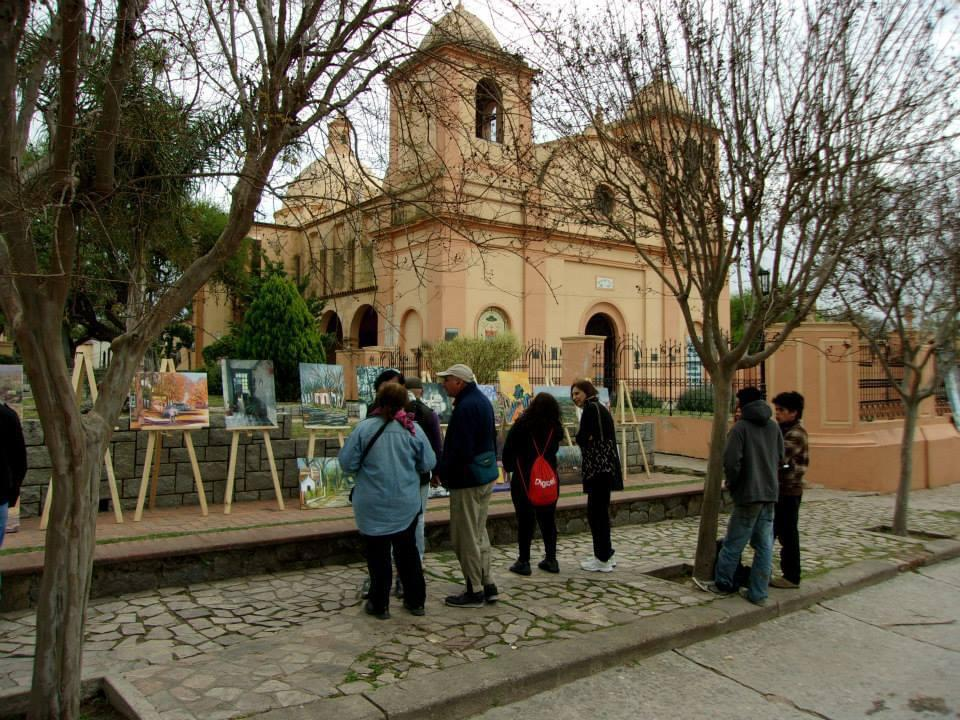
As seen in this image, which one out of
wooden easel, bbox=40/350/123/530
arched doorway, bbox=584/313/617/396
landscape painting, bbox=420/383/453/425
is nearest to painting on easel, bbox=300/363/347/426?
landscape painting, bbox=420/383/453/425

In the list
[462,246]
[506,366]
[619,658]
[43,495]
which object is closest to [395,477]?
[619,658]

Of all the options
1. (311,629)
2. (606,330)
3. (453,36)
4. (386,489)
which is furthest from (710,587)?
(606,330)

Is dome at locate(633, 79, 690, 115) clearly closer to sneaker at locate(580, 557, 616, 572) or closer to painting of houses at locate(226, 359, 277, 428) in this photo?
sneaker at locate(580, 557, 616, 572)

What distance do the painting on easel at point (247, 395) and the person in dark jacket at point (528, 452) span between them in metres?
3.60

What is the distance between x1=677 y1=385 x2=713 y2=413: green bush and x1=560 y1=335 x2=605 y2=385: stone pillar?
7.28ft

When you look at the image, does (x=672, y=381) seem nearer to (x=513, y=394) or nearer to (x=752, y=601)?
(x=513, y=394)

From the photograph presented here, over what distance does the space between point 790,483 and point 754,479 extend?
67 cm

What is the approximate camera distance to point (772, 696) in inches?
173

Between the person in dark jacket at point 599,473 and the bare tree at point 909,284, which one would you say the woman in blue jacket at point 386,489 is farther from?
the bare tree at point 909,284

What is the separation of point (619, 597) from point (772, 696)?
1725mm

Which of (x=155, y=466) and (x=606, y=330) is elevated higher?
(x=606, y=330)

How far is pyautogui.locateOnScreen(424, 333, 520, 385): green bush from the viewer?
20.7 meters

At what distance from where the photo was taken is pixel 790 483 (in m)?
6.30

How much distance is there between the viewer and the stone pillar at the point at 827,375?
1276 cm
